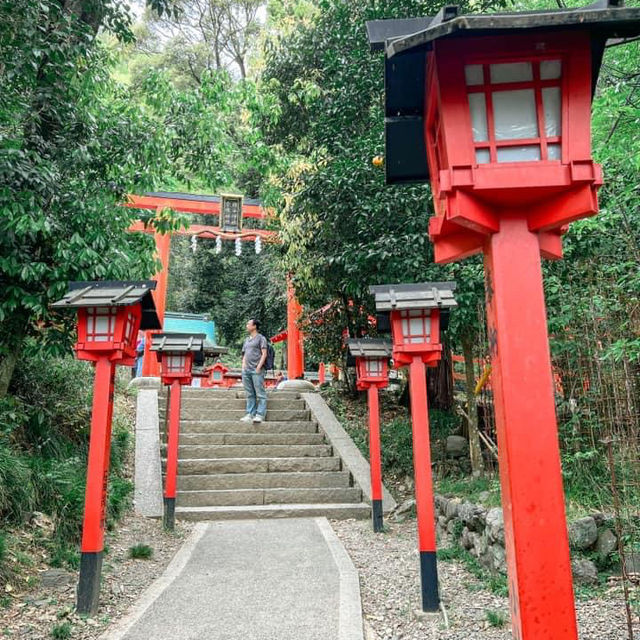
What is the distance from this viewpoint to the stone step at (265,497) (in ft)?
23.5

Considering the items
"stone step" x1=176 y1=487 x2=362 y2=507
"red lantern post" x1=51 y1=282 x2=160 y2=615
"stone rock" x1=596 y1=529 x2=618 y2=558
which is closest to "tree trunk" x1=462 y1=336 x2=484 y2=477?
"stone step" x1=176 y1=487 x2=362 y2=507

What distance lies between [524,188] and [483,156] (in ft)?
0.76

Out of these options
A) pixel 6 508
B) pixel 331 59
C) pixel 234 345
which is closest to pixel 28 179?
A: pixel 6 508

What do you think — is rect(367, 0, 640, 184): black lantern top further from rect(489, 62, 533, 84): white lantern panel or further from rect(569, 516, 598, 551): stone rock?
rect(569, 516, 598, 551): stone rock

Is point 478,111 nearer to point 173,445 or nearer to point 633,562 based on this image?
point 633,562

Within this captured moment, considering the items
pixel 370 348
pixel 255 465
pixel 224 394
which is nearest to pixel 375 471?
pixel 370 348

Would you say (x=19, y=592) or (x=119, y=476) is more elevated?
(x=119, y=476)

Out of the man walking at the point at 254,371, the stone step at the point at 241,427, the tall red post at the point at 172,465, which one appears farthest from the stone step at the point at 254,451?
the tall red post at the point at 172,465

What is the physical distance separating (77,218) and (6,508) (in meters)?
2.65

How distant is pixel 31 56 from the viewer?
4.75 metres

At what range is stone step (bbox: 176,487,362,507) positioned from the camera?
7164 millimetres

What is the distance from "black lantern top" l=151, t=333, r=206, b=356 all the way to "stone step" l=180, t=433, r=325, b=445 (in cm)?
227

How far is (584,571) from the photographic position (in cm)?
437

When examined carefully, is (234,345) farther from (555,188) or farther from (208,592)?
(555,188)
